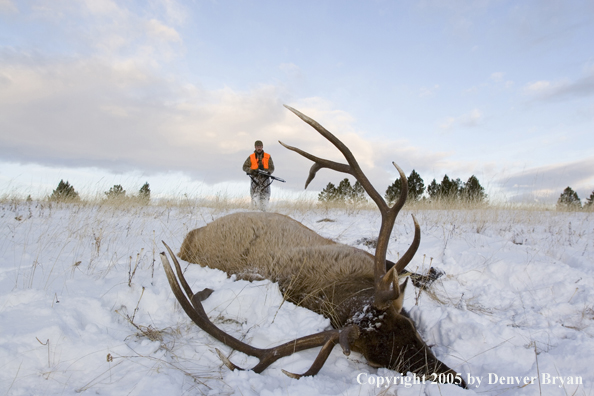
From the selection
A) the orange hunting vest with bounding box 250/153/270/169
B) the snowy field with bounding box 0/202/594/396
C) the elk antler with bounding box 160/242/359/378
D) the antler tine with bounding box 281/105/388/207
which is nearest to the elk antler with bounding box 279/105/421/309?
the antler tine with bounding box 281/105/388/207

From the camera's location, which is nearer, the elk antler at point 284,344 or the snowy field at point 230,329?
the snowy field at point 230,329

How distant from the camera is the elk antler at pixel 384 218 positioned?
2410mm

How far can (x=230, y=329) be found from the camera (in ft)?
9.09

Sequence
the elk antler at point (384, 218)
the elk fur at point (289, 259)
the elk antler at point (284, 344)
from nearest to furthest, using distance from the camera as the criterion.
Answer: the elk antler at point (284, 344)
the elk antler at point (384, 218)
the elk fur at point (289, 259)

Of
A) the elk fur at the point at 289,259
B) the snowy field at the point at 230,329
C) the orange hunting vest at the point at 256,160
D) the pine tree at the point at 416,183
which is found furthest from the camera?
the pine tree at the point at 416,183

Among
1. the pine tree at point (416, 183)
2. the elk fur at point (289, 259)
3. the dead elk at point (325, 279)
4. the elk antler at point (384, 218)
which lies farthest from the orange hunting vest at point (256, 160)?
the pine tree at point (416, 183)

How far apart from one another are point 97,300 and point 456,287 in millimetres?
3800

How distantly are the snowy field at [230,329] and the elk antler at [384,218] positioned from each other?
0.51 meters

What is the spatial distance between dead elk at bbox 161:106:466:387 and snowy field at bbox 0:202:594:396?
0.13m

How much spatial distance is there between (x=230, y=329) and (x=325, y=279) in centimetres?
90

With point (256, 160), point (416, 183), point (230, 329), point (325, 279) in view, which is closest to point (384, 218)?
point (325, 279)

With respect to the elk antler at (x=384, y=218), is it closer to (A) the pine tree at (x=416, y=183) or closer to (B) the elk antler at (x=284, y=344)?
(B) the elk antler at (x=284, y=344)

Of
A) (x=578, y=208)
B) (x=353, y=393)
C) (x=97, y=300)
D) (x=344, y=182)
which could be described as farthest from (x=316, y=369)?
(x=344, y=182)

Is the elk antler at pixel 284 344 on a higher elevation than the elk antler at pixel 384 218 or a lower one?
lower
